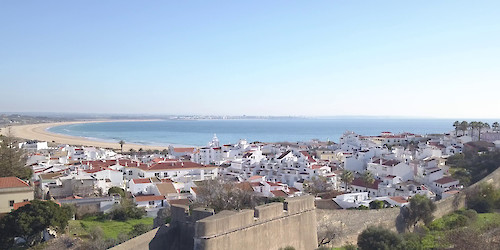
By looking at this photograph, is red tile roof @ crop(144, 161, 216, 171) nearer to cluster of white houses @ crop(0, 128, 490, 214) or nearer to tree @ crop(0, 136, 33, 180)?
cluster of white houses @ crop(0, 128, 490, 214)

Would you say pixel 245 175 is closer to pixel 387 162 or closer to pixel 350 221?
pixel 387 162

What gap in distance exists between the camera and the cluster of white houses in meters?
28.1

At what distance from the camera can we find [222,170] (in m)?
42.7

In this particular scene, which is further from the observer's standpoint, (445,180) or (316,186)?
(445,180)

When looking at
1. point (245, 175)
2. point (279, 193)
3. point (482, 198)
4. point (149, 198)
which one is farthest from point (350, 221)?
point (245, 175)

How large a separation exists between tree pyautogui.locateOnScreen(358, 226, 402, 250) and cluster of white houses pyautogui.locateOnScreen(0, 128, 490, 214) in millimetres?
9811

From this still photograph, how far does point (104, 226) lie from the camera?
21875mm

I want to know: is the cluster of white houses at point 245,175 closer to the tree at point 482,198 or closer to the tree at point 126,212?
the tree at point 126,212

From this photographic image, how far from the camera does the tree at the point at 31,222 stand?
57.4 feet

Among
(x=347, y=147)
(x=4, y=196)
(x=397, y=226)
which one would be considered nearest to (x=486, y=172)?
(x=397, y=226)

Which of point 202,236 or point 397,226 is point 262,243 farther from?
point 397,226

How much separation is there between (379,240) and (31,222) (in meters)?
15.0

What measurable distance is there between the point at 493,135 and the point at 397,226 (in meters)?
41.5

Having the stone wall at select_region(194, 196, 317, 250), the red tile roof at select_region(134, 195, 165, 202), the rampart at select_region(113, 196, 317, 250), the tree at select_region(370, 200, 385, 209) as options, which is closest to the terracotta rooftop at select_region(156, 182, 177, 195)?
the red tile roof at select_region(134, 195, 165, 202)
